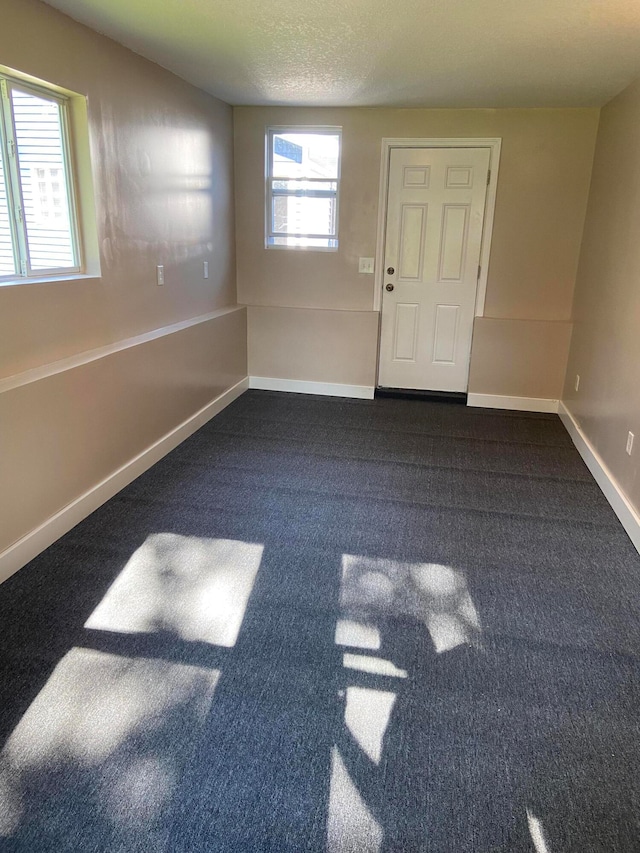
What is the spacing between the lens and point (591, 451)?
375cm

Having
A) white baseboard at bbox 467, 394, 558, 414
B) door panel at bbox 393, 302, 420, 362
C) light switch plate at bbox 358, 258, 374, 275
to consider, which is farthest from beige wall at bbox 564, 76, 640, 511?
light switch plate at bbox 358, 258, 374, 275

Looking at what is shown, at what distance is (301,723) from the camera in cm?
177

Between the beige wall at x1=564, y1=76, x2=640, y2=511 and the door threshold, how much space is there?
2.95ft

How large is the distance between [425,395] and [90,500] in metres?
3.14

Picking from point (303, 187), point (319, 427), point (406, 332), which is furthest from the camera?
point (406, 332)

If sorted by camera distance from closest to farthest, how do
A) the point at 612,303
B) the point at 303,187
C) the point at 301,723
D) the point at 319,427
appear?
the point at 301,723 → the point at 612,303 → the point at 319,427 → the point at 303,187

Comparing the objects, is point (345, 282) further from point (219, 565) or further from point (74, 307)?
point (219, 565)

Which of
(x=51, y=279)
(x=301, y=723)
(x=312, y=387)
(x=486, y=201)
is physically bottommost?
(x=301, y=723)

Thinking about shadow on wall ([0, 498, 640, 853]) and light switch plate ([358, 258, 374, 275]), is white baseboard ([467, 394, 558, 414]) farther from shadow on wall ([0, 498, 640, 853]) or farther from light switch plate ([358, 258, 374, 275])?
shadow on wall ([0, 498, 640, 853])

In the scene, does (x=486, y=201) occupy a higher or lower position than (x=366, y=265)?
higher

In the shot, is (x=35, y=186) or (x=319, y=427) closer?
(x=35, y=186)

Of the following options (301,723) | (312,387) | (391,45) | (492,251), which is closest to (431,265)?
(492,251)

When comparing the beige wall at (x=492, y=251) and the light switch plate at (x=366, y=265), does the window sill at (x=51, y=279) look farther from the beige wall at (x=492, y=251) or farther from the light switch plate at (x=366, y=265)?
the light switch plate at (x=366, y=265)

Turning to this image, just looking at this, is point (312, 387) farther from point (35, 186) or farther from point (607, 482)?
point (35, 186)
